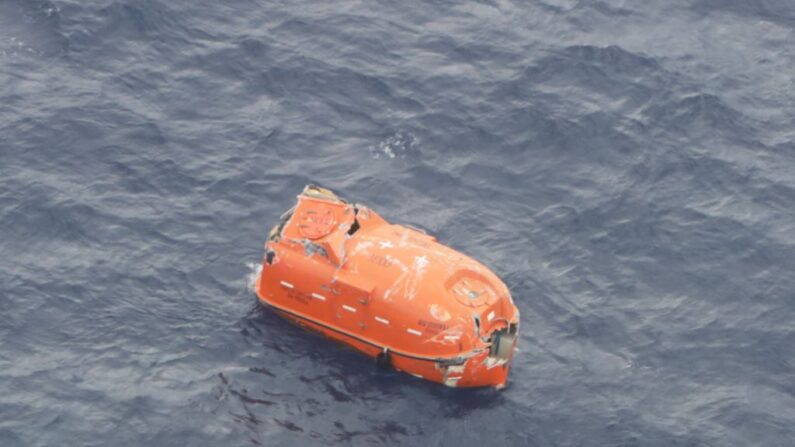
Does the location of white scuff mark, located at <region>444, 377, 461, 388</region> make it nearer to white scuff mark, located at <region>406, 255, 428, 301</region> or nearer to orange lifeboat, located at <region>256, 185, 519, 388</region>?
orange lifeboat, located at <region>256, 185, 519, 388</region>

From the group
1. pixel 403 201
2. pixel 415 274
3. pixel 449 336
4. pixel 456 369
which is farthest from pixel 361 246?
pixel 403 201

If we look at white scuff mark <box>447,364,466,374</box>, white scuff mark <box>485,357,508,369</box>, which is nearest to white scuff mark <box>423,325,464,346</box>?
white scuff mark <box>447,364,466,374</box>

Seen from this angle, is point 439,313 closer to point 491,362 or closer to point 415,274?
point 415,274

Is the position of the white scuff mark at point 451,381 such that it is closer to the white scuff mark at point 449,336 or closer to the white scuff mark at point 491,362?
the white scuff mark at point 491,362

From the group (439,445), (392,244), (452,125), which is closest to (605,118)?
(452,125)

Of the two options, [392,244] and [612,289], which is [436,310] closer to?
[392,244]
